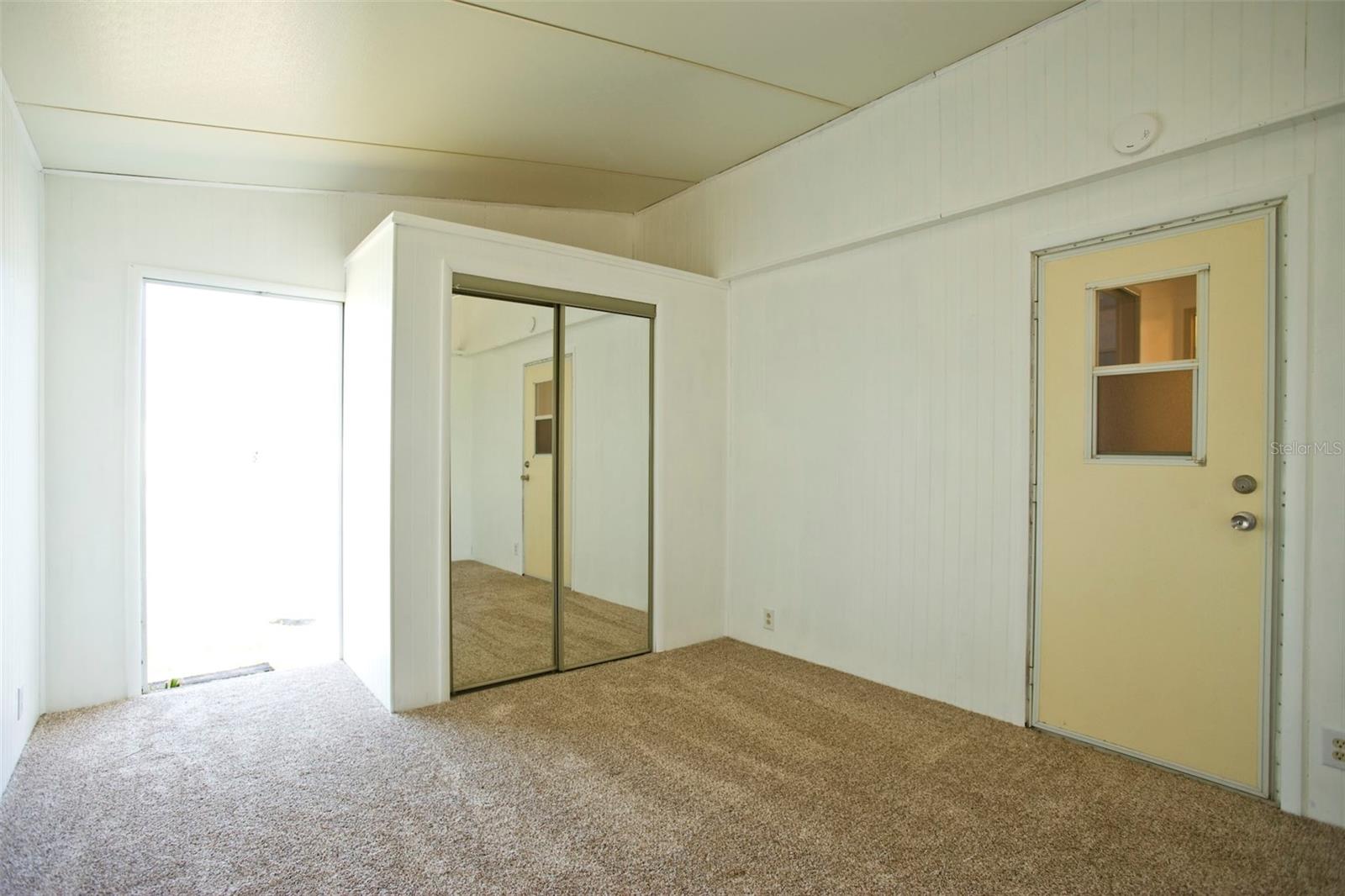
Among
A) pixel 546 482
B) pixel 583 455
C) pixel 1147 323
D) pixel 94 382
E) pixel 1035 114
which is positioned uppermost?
pixel 1035 114

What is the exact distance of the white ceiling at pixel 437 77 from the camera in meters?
2.47

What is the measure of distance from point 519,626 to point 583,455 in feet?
3.25

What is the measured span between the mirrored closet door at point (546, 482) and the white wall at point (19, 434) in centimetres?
161

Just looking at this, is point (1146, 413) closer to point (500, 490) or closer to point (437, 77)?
Result: point (500, 490)

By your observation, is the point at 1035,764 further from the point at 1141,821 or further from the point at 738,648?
the point at 738,648

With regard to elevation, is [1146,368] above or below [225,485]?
above

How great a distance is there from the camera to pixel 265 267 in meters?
3.76

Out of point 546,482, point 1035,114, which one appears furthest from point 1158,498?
point 546,482

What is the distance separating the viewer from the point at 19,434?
2.80 metres

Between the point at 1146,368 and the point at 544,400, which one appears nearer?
the point at 1146,368

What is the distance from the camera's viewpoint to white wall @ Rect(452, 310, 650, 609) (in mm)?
3494

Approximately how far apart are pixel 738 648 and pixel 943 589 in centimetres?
137

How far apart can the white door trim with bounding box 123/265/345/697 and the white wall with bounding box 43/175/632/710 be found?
0.02 m

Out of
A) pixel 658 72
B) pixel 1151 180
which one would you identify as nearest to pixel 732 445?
pixel 658 72
